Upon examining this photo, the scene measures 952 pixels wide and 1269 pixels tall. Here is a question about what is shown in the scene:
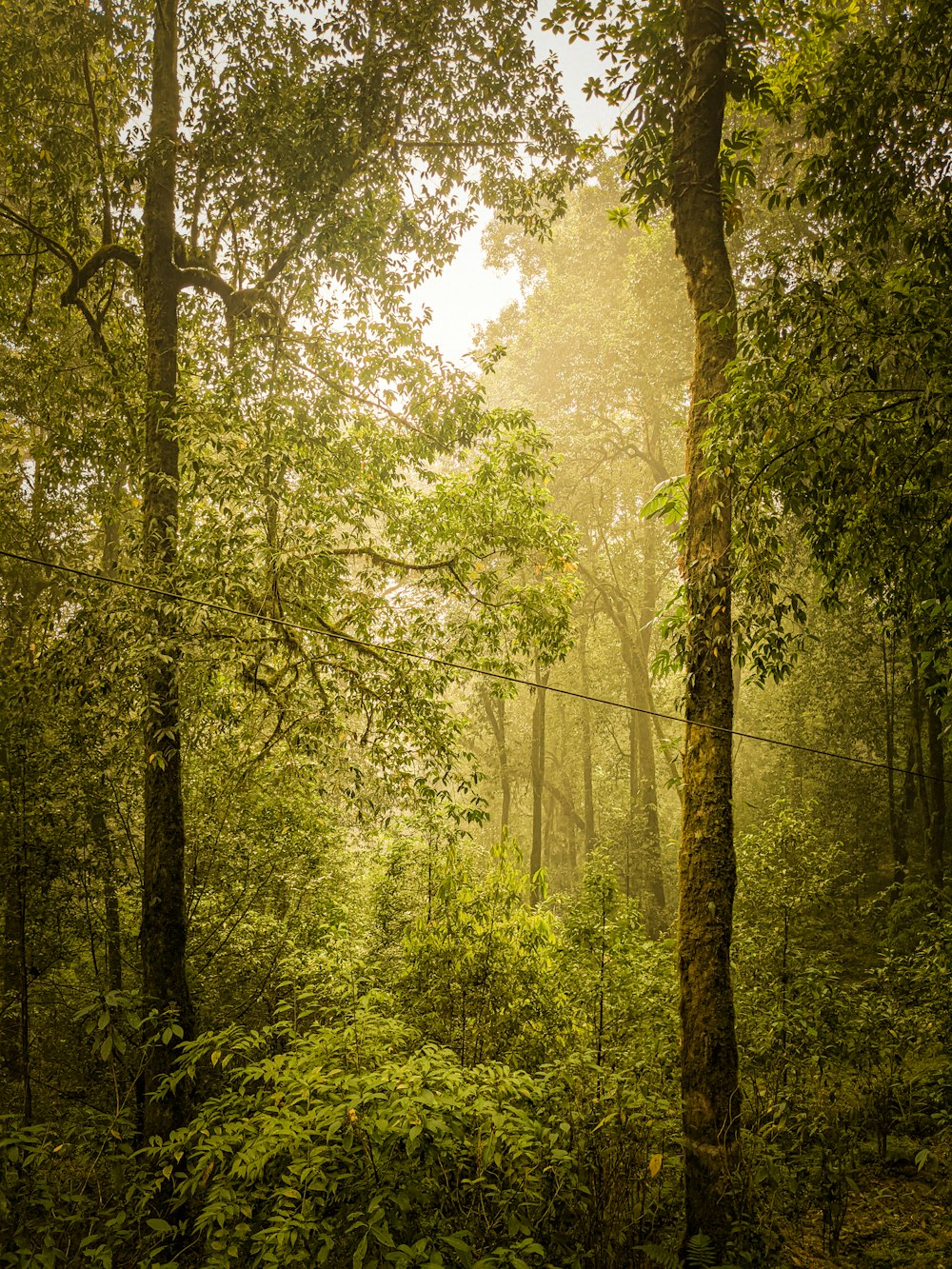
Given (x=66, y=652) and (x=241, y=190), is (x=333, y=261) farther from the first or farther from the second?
(x=66, y=652)

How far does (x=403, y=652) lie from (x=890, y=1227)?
14.5 ft

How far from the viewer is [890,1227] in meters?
3.86

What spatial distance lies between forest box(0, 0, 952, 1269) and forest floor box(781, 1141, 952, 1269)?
0.03 metres

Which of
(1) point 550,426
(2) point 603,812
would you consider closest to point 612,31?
(1) point 550,426

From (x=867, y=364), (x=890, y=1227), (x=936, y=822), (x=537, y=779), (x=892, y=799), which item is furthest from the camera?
(x=537, y=779)

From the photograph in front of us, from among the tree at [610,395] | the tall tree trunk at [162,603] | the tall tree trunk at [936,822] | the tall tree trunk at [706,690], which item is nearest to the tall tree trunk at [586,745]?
the tree at [610,395]

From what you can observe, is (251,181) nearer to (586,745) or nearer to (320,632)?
(320,632)

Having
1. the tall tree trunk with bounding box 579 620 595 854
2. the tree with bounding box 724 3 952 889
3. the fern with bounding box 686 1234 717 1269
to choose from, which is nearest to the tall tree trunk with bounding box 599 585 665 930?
the tall tree trunk with bounding box 579 620 595 854

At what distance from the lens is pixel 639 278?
44.5 feet

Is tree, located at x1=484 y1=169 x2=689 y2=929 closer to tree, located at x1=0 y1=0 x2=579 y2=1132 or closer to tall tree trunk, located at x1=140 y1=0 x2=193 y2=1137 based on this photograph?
tree, located at x1=0 y1=0 x2=579 y2=1132

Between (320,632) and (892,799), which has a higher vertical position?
(320,632)

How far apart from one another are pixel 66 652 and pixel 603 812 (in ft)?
57.0

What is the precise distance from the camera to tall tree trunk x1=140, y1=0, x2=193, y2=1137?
4617 millimetres

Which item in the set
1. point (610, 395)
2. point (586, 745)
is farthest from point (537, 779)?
point (610, 395)
